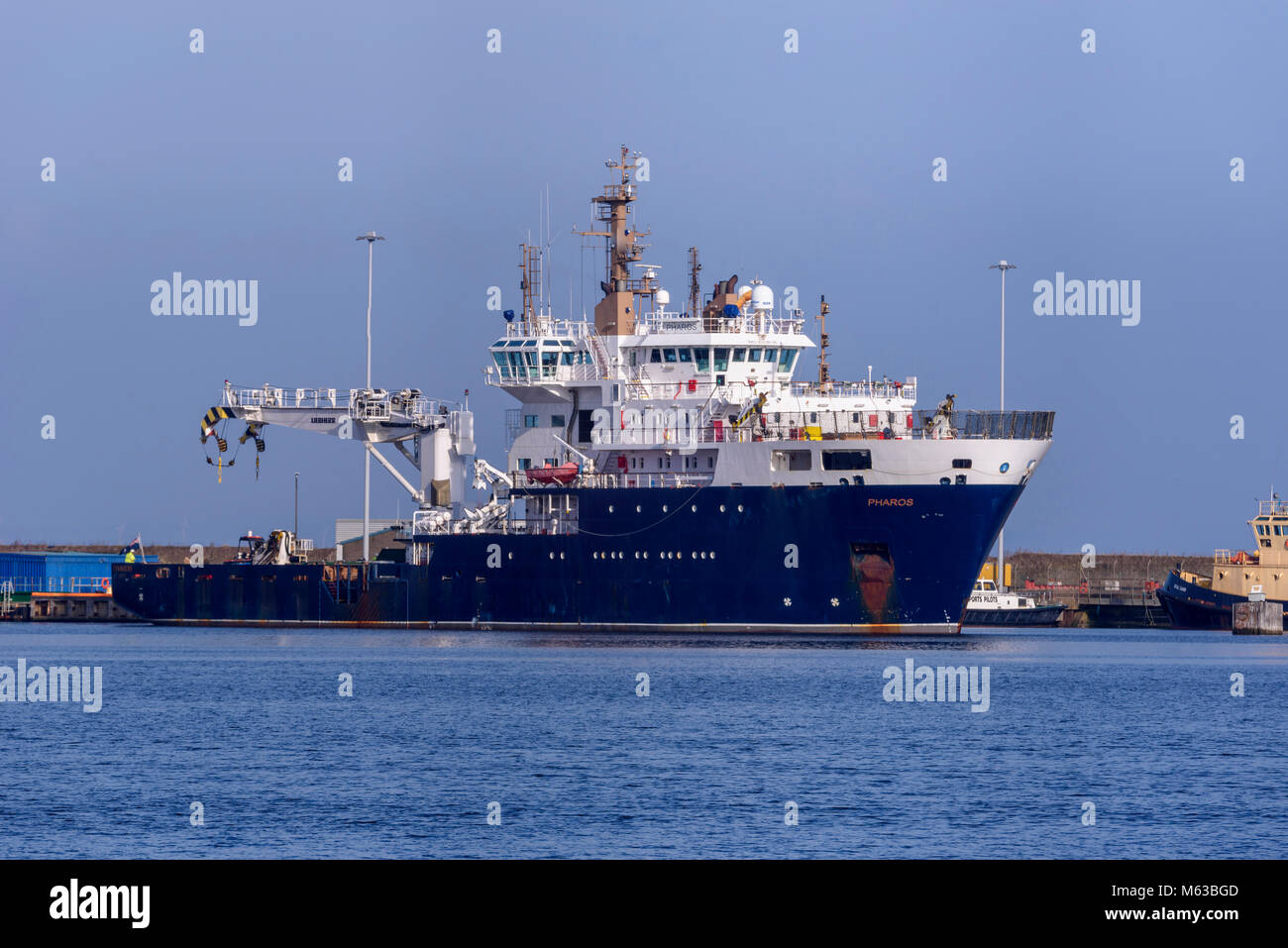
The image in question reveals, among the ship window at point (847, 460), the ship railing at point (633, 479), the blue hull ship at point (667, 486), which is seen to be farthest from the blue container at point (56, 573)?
the ship window at point (847, 460)

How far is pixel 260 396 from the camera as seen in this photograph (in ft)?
242

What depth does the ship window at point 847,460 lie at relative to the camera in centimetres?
5841

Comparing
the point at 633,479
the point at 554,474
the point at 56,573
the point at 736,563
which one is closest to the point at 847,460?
the point at 736,563

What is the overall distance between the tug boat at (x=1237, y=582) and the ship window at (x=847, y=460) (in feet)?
87.7

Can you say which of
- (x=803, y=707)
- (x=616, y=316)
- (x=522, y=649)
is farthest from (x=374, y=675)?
(x=616, y=316)

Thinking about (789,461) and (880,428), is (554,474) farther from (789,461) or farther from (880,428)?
(880,428)

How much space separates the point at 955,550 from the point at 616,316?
18501mm

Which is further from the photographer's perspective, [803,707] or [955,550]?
[955,550]

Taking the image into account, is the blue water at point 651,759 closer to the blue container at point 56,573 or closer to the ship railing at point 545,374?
the ship railing at point 545,374

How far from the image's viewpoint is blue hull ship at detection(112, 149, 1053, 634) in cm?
5850

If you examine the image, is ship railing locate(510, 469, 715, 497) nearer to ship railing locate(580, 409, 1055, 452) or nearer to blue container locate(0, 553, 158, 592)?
ship railing locate(580, 409, 1055, 452)

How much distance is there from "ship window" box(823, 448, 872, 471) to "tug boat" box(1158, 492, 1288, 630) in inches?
1052

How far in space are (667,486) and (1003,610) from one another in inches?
1066

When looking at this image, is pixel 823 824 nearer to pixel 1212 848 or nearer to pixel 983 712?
pixel 1212 848
